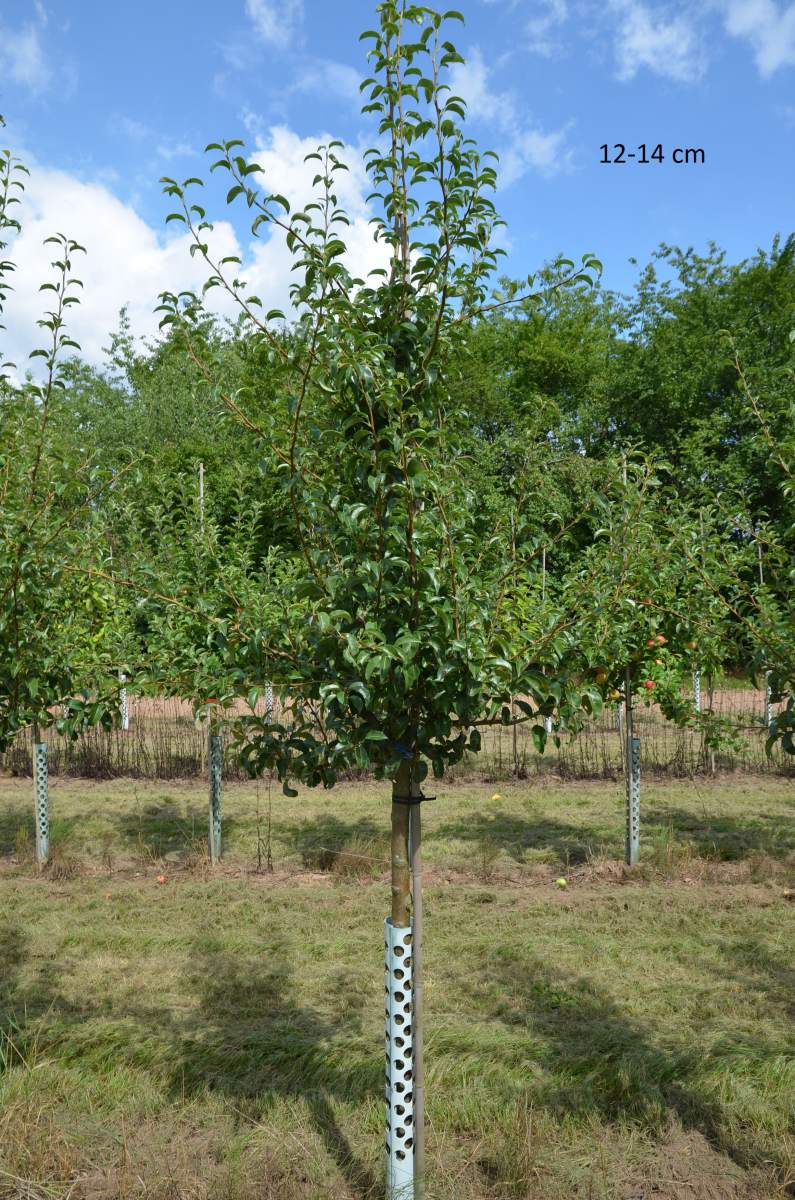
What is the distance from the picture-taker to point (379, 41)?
9.50 ft

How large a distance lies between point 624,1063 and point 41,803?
564 cm

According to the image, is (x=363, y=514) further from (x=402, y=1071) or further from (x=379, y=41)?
(x=402, y=1071)

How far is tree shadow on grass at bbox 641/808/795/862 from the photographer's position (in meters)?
8.09

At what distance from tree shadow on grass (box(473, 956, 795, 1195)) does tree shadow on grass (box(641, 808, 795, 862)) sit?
3.09 m

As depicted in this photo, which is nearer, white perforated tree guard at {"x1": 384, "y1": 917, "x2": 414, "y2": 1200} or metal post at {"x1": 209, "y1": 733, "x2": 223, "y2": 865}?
white perforated tree guard at {"x1": 384, "y1": 917, "x2": 414, "y2": 1200}

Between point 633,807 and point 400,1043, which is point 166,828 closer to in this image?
point 633,807

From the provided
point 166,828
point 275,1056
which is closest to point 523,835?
point 166,828

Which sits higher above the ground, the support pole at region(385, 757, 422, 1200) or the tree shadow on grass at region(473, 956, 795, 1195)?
the support pole at region(385, 757, 422, 1200)

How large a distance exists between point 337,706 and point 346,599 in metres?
0.36

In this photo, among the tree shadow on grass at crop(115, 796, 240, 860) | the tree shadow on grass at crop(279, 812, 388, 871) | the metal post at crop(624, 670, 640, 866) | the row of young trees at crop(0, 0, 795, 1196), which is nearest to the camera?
the row of young trees at crop(0, 0, 795, 1196)

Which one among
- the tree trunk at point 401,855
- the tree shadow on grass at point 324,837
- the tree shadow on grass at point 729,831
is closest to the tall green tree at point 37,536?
the tree trunk at point 401,855

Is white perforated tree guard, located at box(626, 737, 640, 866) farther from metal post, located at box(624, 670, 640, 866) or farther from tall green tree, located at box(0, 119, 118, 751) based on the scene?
tall green tree, located at box(0, 119, 118, 751)

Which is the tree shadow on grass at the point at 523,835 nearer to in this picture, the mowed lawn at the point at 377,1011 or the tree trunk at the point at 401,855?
the mowed lawn at the point at 377,1011

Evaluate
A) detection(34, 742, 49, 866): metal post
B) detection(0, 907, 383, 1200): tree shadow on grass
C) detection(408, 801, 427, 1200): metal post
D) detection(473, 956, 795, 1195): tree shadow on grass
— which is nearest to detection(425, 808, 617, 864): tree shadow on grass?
detection(473, 956, 795, 1195): tree shadow on grass
